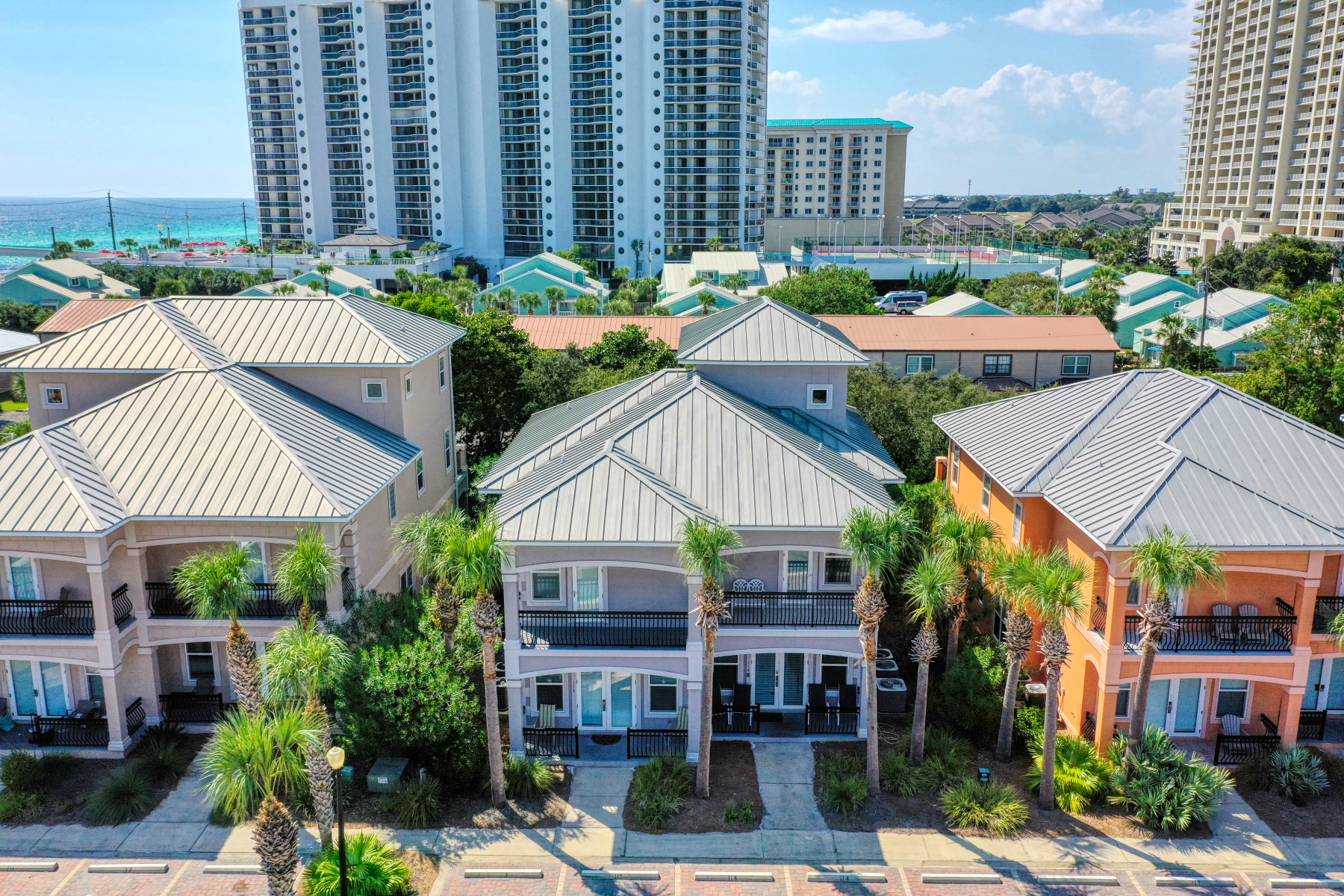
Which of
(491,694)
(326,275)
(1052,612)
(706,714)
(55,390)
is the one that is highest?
(326,275)

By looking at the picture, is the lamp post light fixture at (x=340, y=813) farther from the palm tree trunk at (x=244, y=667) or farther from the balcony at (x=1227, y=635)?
the balcony at (x=1227, y=635)

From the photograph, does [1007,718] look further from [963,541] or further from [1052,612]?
[963,541]

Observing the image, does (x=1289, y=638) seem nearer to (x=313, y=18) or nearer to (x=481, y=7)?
(x=481, y=7)

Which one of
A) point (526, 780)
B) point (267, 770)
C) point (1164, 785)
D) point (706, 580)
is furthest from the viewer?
point (526, 780)

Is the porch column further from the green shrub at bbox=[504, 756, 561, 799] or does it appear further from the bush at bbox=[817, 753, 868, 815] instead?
the bush at bbox=[817, 753, 868, 815]

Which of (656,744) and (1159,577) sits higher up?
(1159,577)

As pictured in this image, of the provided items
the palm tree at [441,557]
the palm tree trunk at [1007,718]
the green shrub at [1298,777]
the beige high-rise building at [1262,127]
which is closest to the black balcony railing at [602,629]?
the palm tree at [441,557]

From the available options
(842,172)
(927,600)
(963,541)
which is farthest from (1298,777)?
(842,172)

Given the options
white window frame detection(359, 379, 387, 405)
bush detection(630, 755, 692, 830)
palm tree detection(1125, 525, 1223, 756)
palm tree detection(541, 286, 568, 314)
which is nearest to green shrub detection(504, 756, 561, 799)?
bush detection(630, 755, 692, 830)
